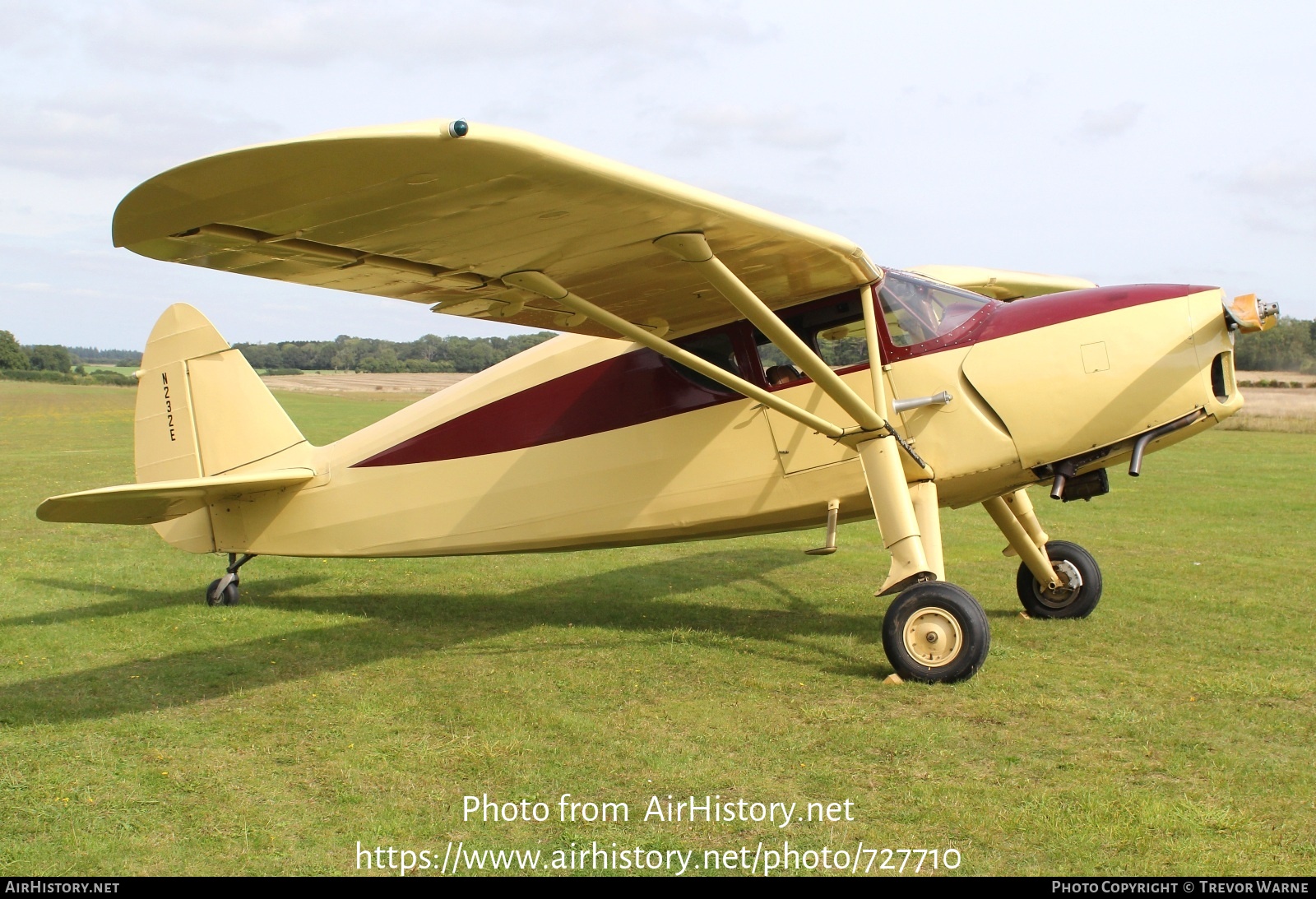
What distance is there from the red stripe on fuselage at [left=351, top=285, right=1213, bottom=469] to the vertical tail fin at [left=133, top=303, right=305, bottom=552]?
1267mm

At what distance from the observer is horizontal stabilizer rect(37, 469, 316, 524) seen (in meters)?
6.31

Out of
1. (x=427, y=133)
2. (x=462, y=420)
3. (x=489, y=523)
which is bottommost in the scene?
(x=489, y=523)

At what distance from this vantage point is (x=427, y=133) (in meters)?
3.49

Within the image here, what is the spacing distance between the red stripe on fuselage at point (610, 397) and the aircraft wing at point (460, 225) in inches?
29.3

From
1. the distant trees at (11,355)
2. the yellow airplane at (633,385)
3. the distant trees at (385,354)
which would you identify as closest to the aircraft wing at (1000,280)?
the yellow airplane at (633,385)

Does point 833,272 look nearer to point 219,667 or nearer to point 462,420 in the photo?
point 462,420

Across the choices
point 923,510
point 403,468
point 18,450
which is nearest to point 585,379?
point 403,468

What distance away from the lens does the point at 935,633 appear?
5871 mm

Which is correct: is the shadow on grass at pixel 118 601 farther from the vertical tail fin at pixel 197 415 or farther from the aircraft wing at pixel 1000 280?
the aircraft wing at pixel 1000 280

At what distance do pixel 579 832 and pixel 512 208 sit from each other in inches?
103

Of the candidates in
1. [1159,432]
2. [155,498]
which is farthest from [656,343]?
[155,498]

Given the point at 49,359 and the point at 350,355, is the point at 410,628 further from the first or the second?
the point at 49,359

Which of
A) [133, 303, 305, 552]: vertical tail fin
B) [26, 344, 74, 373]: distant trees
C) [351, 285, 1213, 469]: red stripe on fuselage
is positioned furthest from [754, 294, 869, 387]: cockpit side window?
[26, 344, 74, 373]: distant trees

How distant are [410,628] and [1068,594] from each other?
5182 millimetres
